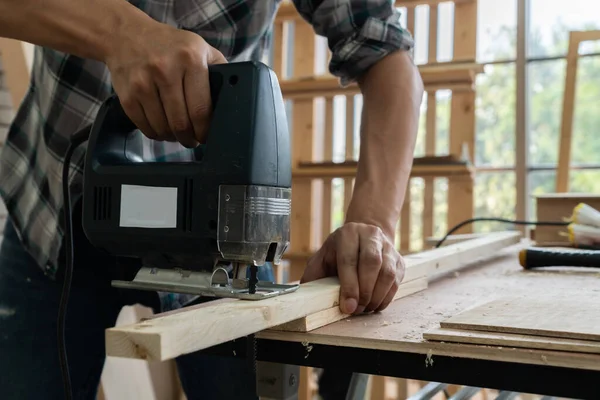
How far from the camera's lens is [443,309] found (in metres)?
0.93

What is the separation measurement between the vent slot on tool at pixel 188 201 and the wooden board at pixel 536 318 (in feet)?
1.06

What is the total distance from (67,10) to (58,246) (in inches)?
17.3

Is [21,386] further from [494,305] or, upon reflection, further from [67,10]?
[494,305]

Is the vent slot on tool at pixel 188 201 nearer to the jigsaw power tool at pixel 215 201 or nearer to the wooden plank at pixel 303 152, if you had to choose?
the jigsaw power tool at pixel 215 201

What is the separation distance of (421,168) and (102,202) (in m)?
2.48

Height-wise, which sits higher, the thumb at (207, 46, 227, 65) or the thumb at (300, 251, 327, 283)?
the thumb at (207, 46, 227, 65)

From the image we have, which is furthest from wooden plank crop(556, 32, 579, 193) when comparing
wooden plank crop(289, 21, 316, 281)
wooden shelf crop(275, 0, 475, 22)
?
wooden plank crop(289, 21, 316, 281)

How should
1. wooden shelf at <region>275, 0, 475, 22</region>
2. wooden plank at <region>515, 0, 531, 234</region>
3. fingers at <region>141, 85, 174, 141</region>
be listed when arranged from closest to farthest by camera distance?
1. fingers at <region>141, 85, 174, 141</region>
2. wooden shelf at <region>275, 0, 475, 22</region>
3. wooden plank at <region>515, 0, 531, 234</region>

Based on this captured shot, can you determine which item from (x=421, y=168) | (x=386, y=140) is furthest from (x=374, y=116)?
(x=421, y=168)

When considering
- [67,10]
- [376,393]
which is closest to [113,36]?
[67,10]

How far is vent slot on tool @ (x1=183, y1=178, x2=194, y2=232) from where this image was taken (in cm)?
81

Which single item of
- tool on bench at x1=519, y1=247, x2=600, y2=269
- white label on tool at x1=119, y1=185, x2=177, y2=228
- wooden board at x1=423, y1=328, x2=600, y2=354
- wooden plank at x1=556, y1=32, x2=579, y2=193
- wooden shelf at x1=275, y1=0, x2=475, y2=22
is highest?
wooden shelf at x1=275, y1=0, x2=475, y2=22

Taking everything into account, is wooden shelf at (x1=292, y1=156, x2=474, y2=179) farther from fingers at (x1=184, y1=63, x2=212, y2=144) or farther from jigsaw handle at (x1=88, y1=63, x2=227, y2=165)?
fingers at (x1=184, y1=63, x2=212, y2=144)

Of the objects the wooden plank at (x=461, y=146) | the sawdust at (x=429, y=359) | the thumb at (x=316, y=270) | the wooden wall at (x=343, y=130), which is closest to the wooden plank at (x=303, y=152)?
the wooden wall at (x=343, y=130)
